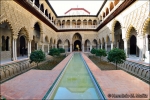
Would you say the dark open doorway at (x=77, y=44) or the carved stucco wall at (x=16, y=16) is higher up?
the carved stucco wall at (x=16, y=16)

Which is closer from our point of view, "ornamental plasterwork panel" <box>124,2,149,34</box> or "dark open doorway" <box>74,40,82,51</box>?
"ornamental plasterwork panel" <box>124,2,149,34</box>

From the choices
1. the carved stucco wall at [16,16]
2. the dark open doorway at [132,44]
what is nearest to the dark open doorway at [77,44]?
the dark open doorway at [132,44]

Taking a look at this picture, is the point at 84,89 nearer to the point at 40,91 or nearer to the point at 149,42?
the point at 40,91

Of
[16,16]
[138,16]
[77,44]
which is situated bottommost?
[77,44]

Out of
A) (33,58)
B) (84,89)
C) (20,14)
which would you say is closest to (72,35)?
(20,14)

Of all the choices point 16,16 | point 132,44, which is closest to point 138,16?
point 132,44

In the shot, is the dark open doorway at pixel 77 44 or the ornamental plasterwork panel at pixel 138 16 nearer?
the ornamental plasterwork panel at pixel 138 16

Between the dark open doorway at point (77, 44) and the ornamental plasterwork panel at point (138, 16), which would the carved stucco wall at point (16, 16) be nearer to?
the ornamental plasterwork panel at point (138, 16)

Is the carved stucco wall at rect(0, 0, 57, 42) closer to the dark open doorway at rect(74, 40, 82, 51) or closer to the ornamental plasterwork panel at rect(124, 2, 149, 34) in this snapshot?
the ornamental plasterwork panel at rect(124, 2, 149, 34)

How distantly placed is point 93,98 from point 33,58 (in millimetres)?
6305

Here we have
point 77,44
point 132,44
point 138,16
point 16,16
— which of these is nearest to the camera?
point 138,16

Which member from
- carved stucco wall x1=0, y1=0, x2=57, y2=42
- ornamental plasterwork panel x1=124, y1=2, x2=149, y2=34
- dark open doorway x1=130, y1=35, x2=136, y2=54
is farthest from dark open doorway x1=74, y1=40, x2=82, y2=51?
ornamental plasterwork panel x1=124, y1=2, x2=149, y2=34

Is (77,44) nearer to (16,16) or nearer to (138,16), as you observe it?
(16,16)

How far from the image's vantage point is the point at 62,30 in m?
27.7
